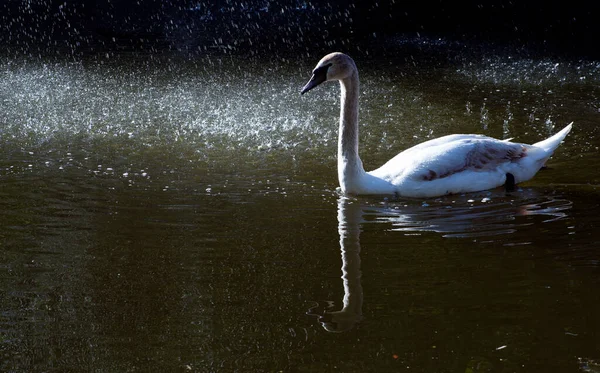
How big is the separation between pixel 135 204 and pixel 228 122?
3.01 m

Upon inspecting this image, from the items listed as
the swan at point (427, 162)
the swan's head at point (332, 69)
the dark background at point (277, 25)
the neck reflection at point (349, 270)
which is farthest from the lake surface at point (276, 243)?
the dark background at point (277, 25)

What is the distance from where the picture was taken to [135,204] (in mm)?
6262

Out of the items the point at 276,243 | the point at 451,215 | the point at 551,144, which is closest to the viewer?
the point at 276,243

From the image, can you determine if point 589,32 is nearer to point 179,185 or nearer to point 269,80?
point 269,80

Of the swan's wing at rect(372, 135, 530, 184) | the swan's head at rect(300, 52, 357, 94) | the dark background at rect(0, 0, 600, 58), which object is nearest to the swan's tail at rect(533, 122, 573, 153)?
the swan's wing at rect(372, 135, 530, 184)

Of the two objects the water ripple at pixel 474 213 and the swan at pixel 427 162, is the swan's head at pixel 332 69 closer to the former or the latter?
the swan at pixel 427 162

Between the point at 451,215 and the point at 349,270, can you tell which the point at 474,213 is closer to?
the point at 451,215

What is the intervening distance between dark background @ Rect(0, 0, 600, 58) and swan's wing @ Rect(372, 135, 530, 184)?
697 centimetres

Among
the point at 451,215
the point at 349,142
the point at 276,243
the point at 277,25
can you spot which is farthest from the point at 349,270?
the point at 277,25

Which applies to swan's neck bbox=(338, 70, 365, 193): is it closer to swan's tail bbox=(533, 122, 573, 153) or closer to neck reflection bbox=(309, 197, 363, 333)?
neck reflection bbox=(309, 197, 363, 333)

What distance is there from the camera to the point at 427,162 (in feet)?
21.6

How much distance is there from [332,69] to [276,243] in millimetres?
1926

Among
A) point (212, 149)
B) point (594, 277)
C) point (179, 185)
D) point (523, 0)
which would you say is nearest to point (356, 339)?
point (594, 277)

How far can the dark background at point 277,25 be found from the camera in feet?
47.2
